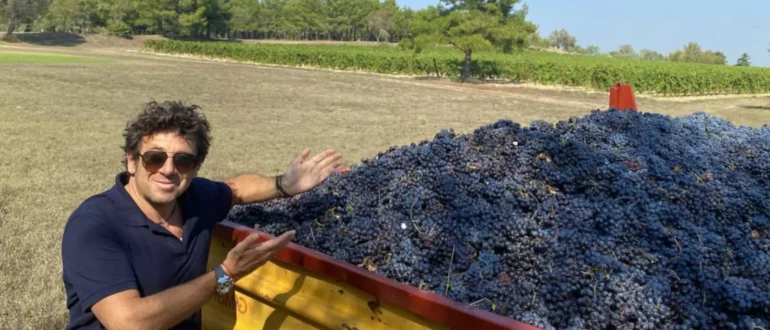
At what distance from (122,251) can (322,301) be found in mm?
668

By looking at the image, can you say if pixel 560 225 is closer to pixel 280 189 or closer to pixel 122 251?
pixel 280 189

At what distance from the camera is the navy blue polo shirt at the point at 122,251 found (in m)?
2.08

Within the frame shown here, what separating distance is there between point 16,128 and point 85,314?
10.1 metres

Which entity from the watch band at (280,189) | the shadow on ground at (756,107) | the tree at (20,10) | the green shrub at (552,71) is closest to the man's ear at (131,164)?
the watch band at (280,189)

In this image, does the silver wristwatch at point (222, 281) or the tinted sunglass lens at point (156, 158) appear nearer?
the silver wristwatch at point (222, 281)

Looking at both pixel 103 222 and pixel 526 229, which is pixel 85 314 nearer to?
pixel 103 222

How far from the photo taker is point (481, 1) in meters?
36.5

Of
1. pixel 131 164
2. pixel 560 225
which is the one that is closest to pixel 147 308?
pixel 131 164

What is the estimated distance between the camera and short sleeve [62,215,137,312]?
2.05 meters

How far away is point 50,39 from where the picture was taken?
6388 centimetres

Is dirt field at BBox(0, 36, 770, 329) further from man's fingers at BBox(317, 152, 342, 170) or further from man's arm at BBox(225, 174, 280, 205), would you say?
man's fingers at BBox(317, 152, 342, 170)

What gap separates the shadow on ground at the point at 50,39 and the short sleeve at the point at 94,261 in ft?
215

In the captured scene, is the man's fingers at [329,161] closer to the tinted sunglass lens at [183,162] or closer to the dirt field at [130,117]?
the tinted sunglass lens at [183,162]

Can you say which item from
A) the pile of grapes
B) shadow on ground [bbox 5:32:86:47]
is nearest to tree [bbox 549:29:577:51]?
shadow on ground [bbox 5:32:86:47]
